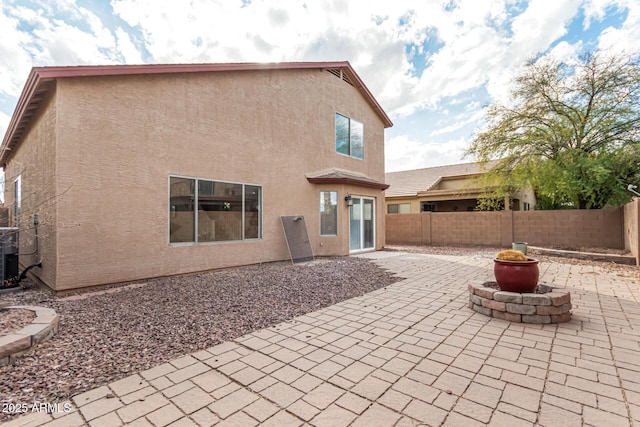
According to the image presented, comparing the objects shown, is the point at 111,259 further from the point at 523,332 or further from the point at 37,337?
the point at 523,332

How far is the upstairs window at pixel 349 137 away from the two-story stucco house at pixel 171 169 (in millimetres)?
573

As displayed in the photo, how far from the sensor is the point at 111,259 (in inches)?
226

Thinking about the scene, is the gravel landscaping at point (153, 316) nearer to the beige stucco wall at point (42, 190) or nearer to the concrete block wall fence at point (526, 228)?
the beige stucco wall at point (42, 190)

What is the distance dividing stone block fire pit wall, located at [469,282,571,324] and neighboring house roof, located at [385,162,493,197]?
1482cm

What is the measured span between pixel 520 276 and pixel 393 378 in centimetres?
270

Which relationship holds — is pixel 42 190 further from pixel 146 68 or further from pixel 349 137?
pixel 349 137

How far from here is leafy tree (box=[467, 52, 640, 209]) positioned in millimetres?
10055

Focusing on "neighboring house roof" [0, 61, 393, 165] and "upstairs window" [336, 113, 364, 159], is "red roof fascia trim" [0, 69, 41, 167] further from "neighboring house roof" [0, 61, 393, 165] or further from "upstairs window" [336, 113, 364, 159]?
"upstairs window" [336, 113, 364, 159]

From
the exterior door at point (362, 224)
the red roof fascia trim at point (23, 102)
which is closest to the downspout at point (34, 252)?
the red roof fascia trim at point (23, 102)

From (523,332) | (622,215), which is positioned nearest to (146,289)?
(523,332)

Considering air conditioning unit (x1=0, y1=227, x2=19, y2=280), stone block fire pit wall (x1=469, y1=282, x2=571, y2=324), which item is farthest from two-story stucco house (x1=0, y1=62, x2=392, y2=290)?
stone block fire pit wall (x1=469, y1=282, x2=571, y2=324)

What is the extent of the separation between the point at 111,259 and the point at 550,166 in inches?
561

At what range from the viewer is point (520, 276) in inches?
159

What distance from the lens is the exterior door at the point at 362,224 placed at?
10719mm
